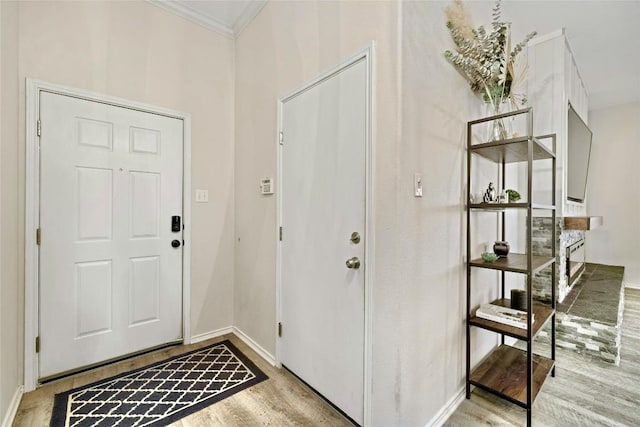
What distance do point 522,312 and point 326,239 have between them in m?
1.25

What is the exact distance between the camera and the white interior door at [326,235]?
149cm

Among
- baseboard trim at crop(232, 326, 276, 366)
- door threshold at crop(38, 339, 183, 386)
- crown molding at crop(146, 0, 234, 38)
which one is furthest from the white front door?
crown molding at crop(146, 0, 234, 38)

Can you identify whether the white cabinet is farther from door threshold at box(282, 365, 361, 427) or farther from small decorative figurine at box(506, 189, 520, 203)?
door threshold at box(282, 365, 361, 427)

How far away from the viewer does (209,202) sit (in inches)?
102

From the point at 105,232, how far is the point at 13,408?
3.53ft

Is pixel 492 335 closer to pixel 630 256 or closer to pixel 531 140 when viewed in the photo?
pixel 531 140

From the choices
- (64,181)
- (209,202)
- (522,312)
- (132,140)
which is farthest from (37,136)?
(522,312)

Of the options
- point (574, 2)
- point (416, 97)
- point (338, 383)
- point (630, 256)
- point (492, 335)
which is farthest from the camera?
point (630, 256)

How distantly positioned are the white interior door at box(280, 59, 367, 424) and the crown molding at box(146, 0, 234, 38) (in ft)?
4.13

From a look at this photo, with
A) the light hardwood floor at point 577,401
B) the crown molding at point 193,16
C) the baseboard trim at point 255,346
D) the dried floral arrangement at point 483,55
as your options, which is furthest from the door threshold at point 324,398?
the crown molding at point 193,16

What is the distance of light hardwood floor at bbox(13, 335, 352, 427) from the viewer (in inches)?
61.2

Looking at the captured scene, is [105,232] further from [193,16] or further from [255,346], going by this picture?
[193,16]

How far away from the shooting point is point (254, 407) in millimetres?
1668

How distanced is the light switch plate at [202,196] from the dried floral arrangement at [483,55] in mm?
2087
